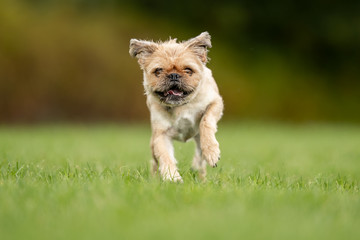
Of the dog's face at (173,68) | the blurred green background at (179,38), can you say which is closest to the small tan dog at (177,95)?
the dog's face at (173,68)

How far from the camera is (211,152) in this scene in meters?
4.76

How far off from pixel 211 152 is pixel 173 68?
2.93ft

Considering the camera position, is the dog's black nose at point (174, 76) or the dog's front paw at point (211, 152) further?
the dog's black nose at point (174, 76)

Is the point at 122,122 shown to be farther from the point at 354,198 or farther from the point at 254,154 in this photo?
the point at 354,198

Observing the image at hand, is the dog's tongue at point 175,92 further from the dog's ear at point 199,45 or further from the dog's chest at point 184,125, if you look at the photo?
the dog's ear at point 199,45

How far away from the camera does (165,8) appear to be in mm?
20688

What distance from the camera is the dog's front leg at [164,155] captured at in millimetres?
4617

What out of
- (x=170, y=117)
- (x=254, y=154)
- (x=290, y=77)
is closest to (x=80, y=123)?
(x=290, y=77)

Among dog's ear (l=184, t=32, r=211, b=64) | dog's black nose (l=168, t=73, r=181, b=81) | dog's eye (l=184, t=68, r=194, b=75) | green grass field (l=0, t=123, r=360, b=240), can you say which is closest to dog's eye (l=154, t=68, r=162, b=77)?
dog's black nose (l=168, t=73, r=181, b=81)

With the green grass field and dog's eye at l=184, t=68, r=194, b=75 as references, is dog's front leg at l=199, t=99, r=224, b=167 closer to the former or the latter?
the green grass field

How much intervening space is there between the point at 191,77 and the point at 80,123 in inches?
568

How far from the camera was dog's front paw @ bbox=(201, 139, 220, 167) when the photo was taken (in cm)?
470

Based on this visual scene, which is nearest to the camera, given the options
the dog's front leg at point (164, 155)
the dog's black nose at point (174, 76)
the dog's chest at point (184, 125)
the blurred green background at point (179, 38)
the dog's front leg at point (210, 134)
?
the dog's front leg at point (164, 155)

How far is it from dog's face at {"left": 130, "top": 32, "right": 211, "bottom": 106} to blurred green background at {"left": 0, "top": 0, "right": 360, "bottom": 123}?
13.7 m
